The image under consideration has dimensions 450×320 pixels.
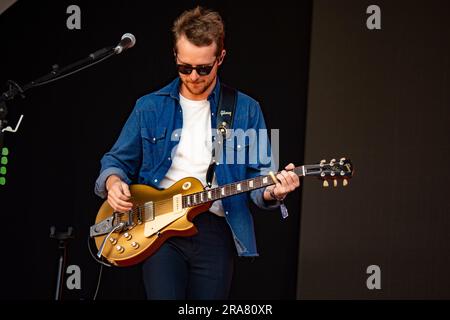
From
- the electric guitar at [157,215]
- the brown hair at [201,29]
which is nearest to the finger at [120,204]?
the electric guitar at [157,215]

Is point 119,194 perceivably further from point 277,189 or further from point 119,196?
point 277,189

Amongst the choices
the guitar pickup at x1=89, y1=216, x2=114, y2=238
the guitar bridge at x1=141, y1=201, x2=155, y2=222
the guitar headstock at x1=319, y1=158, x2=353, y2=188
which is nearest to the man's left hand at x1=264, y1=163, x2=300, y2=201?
the guitar headstock at x1=319, y1=158, x2=353, y2=188

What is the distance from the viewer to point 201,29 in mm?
4234

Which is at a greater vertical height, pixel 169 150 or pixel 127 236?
pixel 169 150

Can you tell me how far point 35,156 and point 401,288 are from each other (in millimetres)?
2341

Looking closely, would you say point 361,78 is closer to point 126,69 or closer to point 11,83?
point 126,69

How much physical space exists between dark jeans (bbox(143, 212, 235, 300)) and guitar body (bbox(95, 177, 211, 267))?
59 mm

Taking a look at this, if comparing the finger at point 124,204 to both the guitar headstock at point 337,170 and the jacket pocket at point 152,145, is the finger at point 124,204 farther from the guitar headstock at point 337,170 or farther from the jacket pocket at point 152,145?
the guitar headstock at point 337,170

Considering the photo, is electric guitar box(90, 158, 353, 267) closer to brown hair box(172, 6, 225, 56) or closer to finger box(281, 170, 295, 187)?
finger box(281, 170, 295, 187)

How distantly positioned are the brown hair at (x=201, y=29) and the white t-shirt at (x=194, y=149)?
0.33 meters

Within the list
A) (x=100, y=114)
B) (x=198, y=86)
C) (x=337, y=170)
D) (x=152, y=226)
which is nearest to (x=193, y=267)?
(x=152, y=226)

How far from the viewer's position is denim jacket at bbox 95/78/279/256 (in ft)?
13.4

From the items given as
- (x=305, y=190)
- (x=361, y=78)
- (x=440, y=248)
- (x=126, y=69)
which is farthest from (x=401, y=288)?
(x=126, y=69)

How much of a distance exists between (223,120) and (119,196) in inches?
27.2
